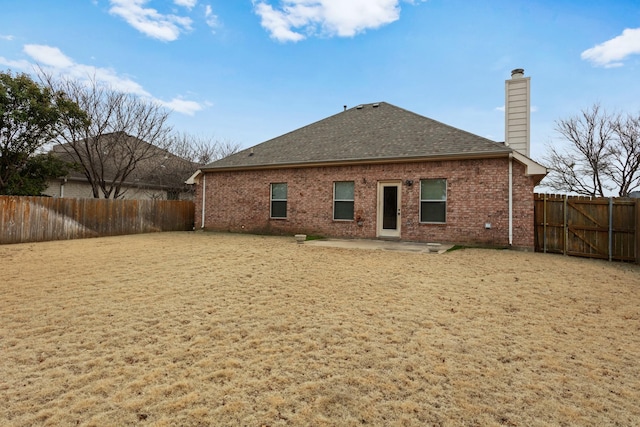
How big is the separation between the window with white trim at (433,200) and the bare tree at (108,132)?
580 inches

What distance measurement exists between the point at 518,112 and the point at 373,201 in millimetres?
5412

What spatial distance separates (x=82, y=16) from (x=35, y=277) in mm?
11645

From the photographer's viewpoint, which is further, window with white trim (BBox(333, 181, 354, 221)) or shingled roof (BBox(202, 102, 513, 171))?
window with white trim (BBox(333, 181, 354, 221))

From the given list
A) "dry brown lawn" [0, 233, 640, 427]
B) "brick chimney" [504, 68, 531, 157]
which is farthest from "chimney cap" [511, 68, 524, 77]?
"dry brown lawn" [0, 233, 640, 427]

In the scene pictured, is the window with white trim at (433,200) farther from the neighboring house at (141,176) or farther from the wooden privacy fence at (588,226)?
the neighboring house at (141,176)

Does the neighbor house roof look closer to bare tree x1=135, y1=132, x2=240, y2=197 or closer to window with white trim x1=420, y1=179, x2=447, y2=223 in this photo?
bare tree x1=135, y1=132, x2=240, y2=197

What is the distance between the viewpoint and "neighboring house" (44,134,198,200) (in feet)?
56.9

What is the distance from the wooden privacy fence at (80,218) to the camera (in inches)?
430

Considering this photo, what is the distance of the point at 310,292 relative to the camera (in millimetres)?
5102

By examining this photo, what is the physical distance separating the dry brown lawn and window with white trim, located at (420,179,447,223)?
15.3 feet

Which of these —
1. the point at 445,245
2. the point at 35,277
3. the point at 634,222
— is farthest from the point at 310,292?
the point at 634,222

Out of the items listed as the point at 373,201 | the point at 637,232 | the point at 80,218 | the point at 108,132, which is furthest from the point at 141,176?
the point at 637,232

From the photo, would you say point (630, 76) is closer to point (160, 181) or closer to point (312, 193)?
point (312, 193)

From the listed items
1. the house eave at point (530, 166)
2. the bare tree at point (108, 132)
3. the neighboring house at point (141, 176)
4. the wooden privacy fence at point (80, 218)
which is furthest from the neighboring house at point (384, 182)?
the neighboring house at point (141, 176)
